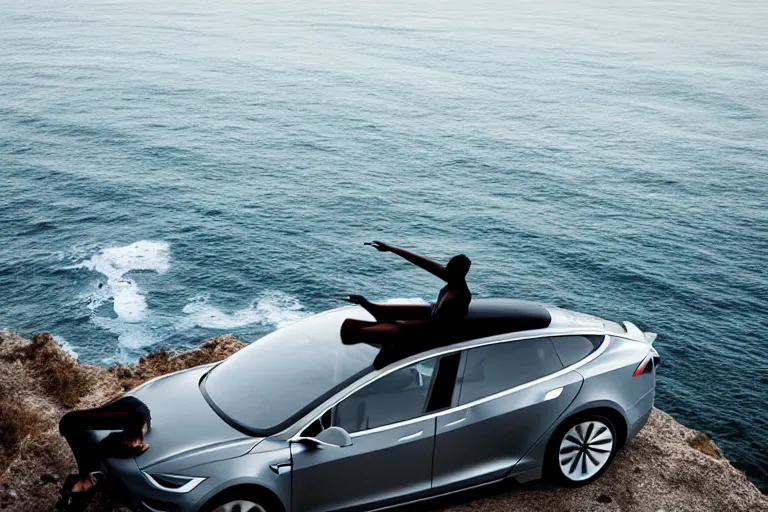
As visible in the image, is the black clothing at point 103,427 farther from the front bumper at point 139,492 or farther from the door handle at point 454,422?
the door handle at point 454,422

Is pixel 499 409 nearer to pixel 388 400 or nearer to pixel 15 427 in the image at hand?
pixel 388 400

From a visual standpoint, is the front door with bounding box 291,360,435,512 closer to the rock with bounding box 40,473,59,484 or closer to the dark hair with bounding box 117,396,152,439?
the dark hair with bounding box 117,396,152,439

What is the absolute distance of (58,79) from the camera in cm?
9269

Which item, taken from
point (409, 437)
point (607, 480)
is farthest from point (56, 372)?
point (607, 480)

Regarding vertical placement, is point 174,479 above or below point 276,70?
above

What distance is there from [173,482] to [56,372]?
7.40 meters

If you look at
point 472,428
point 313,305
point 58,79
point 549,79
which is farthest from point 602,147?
point 472,428

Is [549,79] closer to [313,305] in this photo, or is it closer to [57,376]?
[313,305]

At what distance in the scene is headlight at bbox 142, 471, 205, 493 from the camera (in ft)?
24.5

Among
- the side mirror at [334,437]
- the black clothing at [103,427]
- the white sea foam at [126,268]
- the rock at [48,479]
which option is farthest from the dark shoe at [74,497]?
the white sea foam at [126,268]

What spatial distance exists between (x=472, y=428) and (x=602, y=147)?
69440 mm

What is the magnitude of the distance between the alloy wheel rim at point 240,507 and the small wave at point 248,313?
1224 inches

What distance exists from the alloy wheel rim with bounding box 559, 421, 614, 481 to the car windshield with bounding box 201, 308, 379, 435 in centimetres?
257

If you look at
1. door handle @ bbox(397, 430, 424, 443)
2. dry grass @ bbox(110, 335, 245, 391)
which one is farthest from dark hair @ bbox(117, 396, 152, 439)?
dry grass @ bbox(110, 335, 245, 391)
